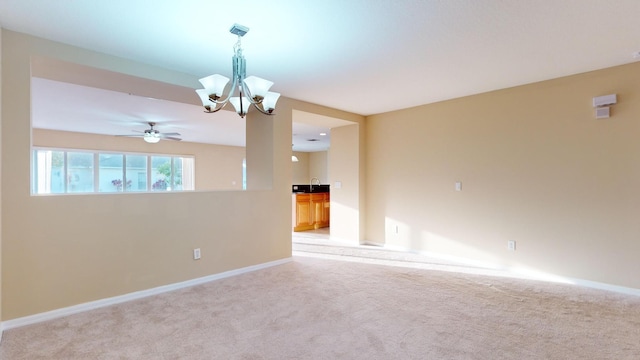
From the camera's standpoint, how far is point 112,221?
3037mm

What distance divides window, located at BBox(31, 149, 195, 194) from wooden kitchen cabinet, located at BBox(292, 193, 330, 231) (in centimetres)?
380

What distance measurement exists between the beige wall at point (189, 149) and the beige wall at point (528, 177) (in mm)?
5123

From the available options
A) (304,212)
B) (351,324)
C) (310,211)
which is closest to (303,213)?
(304,212)

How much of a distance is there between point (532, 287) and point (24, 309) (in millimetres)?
4890

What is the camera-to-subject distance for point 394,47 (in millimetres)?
2762

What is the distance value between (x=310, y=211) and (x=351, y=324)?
5.07 meters

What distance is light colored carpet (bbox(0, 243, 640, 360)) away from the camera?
2.13m

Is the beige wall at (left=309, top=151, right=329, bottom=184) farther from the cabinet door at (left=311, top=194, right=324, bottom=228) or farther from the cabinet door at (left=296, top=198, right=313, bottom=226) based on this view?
the cabinet door at (left=296, top=198, right=313, bottom=226)

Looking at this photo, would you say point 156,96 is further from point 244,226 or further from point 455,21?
point 455,21

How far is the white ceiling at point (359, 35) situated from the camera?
214 cm

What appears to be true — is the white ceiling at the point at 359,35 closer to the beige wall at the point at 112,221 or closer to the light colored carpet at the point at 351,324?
the beige wall at the point at 112,221

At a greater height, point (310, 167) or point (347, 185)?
point (310, 167)

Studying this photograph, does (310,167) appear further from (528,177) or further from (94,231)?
(94,231)

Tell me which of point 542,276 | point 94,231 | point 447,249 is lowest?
point 542,276
